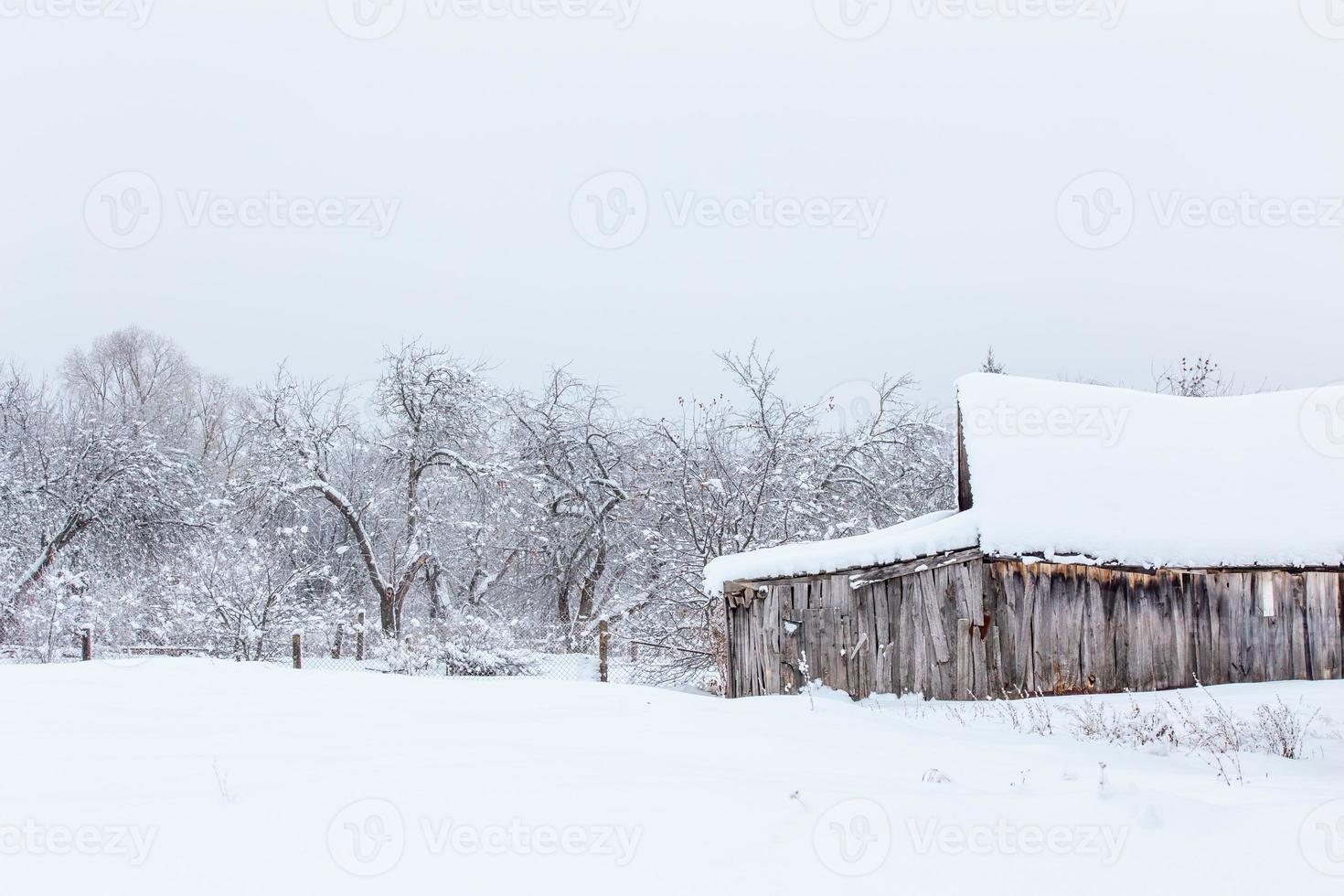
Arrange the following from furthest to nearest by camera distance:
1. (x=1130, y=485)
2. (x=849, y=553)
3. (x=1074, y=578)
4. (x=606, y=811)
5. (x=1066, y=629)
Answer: (x=1130, y=485), (x=849, y=553), (x=1074, y=578), (x=1066, y=629), (x=606, y=811)

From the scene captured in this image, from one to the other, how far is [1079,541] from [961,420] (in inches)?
117

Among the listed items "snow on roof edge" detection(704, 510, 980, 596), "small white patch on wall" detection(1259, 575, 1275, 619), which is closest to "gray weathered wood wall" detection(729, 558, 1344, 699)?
"small white patch on wall" detection(1259, 575, 1275, 619)

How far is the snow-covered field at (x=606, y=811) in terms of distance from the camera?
311cm

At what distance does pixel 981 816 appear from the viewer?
143 inches

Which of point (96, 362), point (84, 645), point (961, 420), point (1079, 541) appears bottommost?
point (84, 645)

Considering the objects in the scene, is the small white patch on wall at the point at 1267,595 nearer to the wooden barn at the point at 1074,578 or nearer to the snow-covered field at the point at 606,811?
the wooden barn at the point at 1074,578

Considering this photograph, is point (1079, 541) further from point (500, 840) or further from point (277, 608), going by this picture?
point (277, 608)

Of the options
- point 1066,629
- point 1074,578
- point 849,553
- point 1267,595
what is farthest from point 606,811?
point 1267,595

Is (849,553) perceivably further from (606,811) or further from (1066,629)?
(606,811)

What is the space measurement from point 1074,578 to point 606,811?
8.84m

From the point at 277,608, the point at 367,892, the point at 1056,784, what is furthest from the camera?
the point at 277,608

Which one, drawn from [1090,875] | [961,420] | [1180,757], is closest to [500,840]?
[1090,875]

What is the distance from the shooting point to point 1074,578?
1066cm

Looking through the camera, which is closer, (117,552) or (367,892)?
(367,892)
